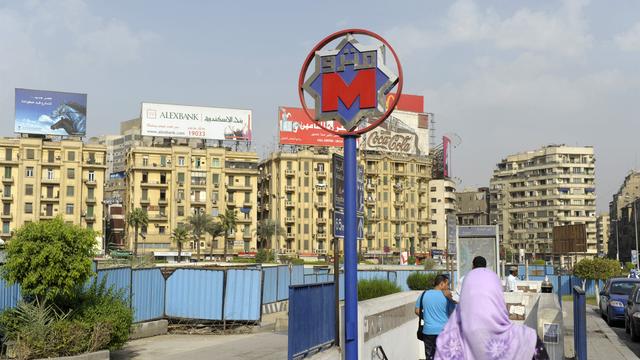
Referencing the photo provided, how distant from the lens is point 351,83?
8.79 metres

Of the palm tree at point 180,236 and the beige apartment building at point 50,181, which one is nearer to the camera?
the beige apartment building at point 50,181

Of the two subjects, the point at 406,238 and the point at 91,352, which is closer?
the point at 91,352

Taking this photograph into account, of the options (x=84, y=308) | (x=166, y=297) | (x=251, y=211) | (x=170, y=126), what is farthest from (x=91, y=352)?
(x=251, y=211)

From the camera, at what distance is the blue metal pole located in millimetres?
8383

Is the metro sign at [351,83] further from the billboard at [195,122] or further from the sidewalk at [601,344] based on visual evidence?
the billboard at [195,122]

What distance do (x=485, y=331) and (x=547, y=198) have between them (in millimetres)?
163743

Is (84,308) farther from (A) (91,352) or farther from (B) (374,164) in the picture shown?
(B) (374,164)

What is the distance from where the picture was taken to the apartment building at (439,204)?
138875 mm

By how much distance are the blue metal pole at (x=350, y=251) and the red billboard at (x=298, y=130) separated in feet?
319

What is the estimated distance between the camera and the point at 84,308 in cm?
1335

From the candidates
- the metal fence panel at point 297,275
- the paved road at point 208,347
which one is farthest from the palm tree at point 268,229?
the paved road at point 208,347

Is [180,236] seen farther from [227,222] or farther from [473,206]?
[473,206]

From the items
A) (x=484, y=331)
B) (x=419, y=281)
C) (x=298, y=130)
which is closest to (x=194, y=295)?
(x=419, y=281)

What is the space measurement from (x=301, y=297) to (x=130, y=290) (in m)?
10.0
